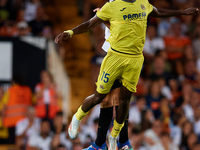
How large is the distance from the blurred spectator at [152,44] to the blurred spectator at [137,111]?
4.99 ft

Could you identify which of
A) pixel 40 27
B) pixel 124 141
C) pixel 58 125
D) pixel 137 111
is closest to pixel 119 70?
pixel 124 141

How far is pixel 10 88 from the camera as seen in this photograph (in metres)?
10.1

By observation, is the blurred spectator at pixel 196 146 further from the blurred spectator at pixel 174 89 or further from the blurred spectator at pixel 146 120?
the blurred spectator at pixel 174 89

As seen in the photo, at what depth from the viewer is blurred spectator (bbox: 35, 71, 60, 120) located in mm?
10070

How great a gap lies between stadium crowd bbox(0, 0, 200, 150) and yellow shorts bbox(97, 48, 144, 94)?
134 inches

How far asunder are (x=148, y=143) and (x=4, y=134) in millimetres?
3453

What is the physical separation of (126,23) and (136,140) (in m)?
4.26

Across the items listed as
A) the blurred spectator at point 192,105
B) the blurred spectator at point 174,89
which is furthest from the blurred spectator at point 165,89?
the blurred spectator at point 192,105

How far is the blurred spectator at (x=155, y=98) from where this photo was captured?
10.2 metres

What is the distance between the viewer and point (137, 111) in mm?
9961

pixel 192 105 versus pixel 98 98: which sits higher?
pixel 98 98

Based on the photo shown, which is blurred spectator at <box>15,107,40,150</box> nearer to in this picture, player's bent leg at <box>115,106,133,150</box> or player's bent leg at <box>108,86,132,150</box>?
player's bent leg at <box>115,106,133,150</box>

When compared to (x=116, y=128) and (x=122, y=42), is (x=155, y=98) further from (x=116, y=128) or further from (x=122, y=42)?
(x=122, y=42)

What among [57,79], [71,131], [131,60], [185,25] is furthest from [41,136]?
[185,25]
